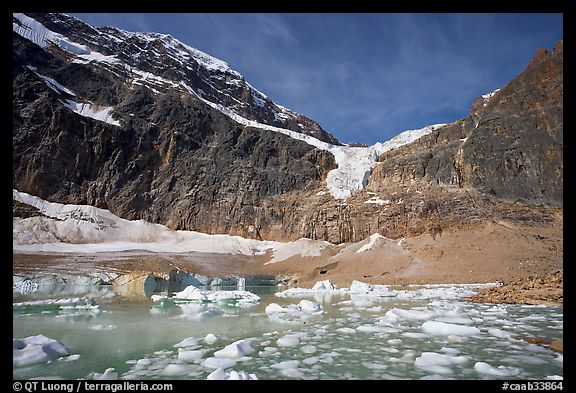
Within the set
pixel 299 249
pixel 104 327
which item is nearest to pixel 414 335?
pixel 104 327

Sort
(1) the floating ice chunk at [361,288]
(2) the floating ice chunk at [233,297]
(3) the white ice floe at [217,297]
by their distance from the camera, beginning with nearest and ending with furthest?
(2) the floating ice chunk at [233,297] → (3) the white ice floe at [217,297] → (1) the floating ice chunk at [361,288]

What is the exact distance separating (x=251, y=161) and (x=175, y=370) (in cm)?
Answer: 5260

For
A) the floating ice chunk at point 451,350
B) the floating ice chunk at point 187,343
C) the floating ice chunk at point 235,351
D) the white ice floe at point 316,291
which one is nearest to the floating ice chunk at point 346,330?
the floating ice chunk at point 451,350

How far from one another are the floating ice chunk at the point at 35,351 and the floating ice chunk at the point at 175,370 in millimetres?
2302

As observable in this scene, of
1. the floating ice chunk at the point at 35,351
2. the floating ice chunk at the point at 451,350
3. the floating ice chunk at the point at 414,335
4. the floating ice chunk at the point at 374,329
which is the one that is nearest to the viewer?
the floating ice chunk at the point at 35,351

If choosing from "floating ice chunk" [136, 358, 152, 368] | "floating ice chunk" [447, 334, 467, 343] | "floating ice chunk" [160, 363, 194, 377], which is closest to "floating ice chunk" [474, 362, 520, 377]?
"floating ice chunk" [447, 334, 467, 343]

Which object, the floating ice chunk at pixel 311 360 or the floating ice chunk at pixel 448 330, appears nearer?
the floating ice chunk at pixel 311 360

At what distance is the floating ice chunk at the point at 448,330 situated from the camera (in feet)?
25.0

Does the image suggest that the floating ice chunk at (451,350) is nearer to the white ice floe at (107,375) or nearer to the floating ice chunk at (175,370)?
the floating ice chunk at (175,370)

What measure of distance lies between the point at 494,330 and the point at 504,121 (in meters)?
43.6

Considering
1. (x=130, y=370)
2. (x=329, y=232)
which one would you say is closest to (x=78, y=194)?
(x=329, y=232)

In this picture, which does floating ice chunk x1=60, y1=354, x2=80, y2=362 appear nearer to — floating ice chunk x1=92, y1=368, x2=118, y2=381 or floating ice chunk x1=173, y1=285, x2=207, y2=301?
floating ice chunk x1=92, y1=368, x2=118, y2=381

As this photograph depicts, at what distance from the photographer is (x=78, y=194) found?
50.3 metres

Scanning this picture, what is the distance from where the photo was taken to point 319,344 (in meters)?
7.11
